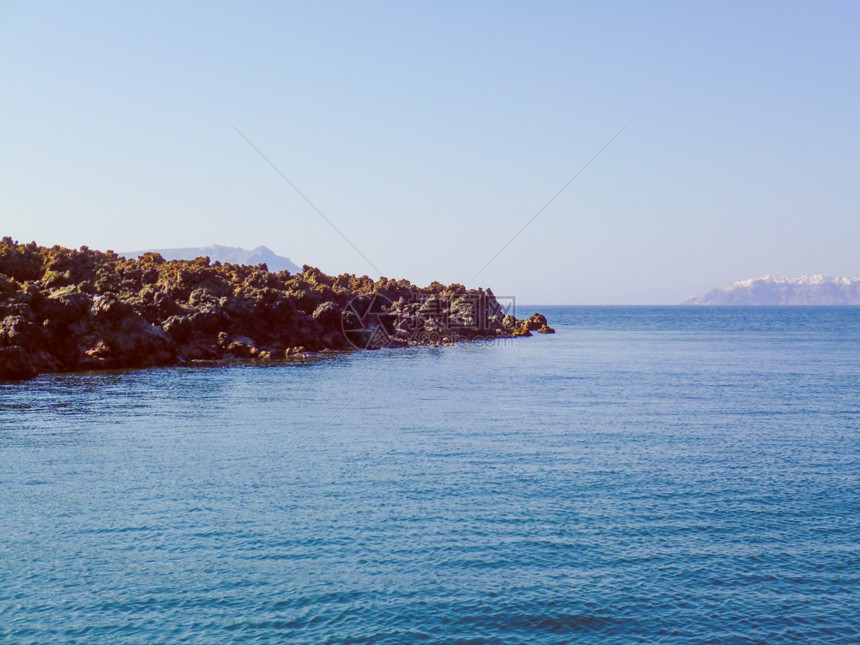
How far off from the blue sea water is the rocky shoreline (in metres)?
20.6

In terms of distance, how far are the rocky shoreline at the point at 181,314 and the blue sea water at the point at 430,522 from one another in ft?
67.4

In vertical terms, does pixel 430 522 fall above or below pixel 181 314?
below

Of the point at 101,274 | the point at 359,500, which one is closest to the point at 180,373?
the point at 101,274

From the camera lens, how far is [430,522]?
75.9 ft

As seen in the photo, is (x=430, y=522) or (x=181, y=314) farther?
(x=181, y=314)

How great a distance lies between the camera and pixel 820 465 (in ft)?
97.4

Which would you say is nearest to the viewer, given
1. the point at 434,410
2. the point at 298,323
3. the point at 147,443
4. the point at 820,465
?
the point at 820,465

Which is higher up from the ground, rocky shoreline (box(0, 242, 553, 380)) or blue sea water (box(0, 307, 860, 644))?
rocky shoreline (box(0, 242, 553, 380))

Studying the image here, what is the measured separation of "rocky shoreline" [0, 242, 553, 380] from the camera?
6750 cm

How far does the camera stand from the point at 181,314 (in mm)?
80812

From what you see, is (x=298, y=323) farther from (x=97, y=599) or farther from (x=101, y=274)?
(x=97, y=599)

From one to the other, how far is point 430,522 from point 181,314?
212ft

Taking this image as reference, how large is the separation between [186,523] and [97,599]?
206 inches

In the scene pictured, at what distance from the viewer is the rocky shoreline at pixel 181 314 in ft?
221
